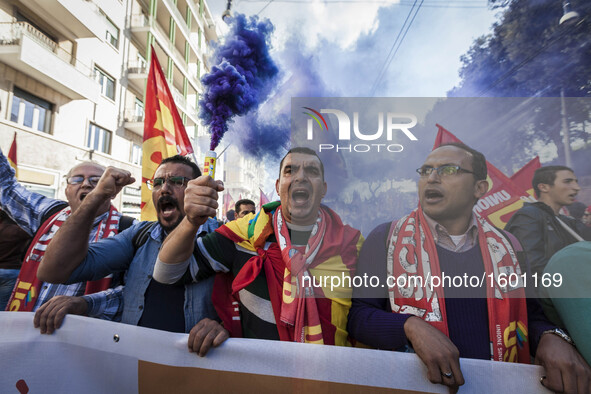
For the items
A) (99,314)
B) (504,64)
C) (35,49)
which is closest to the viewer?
(504,64)

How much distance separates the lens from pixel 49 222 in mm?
2285

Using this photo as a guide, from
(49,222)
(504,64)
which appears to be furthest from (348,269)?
(49,222)

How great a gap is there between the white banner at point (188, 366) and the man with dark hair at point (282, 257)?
0.19 meters

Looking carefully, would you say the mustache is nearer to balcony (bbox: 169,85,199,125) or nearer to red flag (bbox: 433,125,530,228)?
red flag (bbox: 433,125,530,228)

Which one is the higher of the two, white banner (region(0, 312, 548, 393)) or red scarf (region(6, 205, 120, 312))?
red scarf (region(6, 205, 120, 312))

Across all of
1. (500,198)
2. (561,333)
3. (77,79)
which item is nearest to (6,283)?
(561,333)

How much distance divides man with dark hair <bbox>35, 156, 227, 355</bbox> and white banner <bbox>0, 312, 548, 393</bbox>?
8 cm

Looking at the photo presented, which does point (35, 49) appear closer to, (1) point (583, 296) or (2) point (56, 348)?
(2) point (56, 348)

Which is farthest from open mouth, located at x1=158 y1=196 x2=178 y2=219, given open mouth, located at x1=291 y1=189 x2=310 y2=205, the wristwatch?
the wristwatch

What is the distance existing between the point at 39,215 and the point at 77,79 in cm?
1037

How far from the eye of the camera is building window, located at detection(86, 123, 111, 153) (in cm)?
1157

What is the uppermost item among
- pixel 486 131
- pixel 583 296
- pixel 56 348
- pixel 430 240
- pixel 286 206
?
pixel 486 131

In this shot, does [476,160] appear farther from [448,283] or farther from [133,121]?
[133,121]

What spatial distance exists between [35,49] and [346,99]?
37.3 feet
